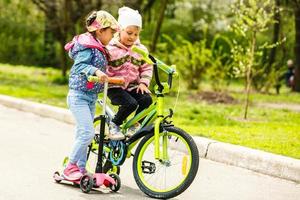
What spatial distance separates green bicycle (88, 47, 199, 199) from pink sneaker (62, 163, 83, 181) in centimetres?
27

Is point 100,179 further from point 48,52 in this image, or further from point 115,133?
point 48,52

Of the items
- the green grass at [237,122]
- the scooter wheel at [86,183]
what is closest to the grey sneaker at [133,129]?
the scooter wheel at [86,183]

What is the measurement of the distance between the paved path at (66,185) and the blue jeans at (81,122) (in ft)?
0.97

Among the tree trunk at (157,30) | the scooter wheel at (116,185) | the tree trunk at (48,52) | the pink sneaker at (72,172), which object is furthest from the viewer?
the tree trunk at (48,52)

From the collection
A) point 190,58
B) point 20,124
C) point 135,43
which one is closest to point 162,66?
point 135,43

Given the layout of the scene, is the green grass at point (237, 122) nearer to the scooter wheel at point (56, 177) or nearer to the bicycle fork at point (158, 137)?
the bicycle fork at point (158, 137)

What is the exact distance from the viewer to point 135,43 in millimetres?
6512

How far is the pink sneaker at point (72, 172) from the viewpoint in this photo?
6282 mm

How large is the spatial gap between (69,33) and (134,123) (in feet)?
51.1

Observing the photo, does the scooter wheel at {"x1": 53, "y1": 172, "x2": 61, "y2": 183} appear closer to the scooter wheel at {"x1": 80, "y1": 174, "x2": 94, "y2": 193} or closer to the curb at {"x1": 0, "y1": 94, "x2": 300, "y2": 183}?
the scooter wheel at {"x1": 80, "y1": 174, "x2": 94, "y2": 193}

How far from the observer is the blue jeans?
620 centimetres

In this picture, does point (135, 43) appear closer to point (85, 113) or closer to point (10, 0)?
point (85, 113)

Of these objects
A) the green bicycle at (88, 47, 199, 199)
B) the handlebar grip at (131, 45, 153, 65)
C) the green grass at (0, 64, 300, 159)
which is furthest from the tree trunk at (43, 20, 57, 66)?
the handlebar grip at (131, 45, 153, 65)

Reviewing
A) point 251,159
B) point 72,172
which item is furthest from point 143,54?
point 251,159
